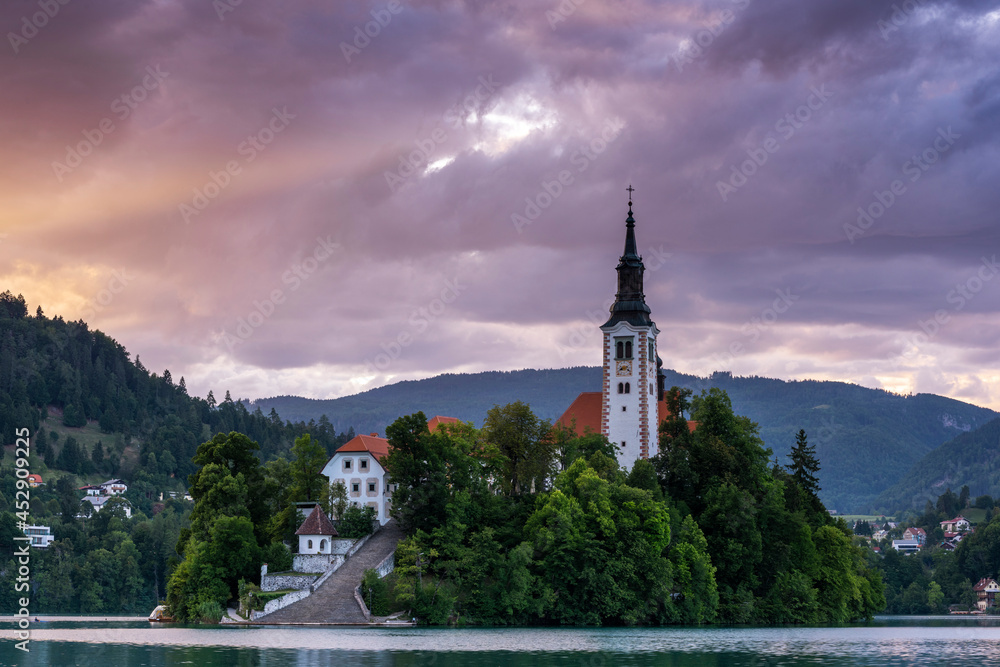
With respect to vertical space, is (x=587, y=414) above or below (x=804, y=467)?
above

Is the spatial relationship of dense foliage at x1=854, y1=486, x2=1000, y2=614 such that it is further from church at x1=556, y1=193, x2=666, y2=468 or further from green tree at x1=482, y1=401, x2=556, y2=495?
green tree at x1=482, y1=401, x2=556, y2=495

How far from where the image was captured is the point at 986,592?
15288cm

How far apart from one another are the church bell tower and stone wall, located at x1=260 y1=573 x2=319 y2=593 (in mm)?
31488

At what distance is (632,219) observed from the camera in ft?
365

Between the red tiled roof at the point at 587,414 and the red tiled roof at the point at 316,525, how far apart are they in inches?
1016

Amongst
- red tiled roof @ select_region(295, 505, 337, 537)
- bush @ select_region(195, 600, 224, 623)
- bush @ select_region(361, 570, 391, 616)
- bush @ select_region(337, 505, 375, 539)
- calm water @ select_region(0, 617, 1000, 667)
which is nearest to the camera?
calm water @ select_region(0, 617, 1000, 667)

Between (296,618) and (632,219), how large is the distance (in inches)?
1983

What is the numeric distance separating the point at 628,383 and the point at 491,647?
156ft

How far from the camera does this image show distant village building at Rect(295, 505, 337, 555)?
282 feet

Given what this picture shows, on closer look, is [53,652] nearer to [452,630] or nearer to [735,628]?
[452,630]

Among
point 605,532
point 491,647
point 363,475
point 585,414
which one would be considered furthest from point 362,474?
point 491,647

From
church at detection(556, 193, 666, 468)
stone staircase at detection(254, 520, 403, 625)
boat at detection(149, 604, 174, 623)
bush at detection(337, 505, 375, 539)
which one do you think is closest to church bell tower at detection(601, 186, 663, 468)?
church at detection(556, 193, 666, 468)

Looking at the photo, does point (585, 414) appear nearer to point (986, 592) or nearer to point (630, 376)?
point (630, 376)

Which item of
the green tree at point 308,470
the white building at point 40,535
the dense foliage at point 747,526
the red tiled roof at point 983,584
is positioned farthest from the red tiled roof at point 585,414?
the white building at point 40,535
